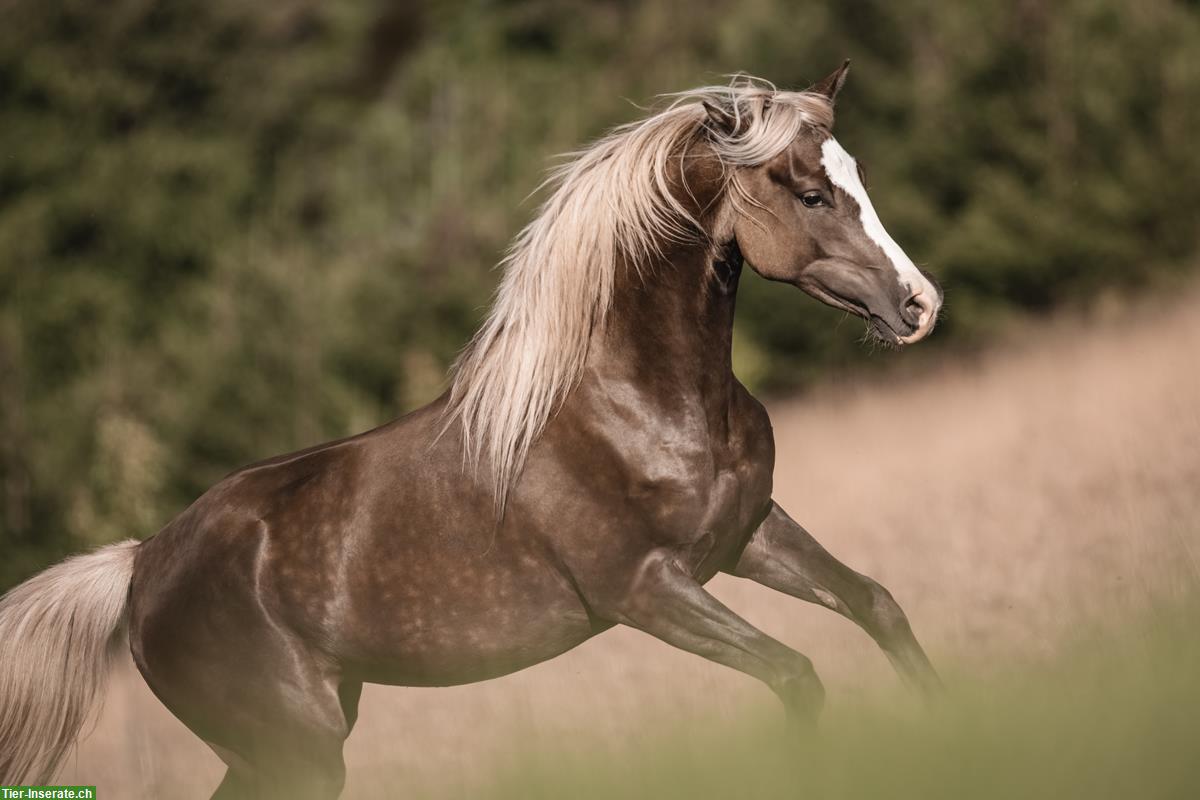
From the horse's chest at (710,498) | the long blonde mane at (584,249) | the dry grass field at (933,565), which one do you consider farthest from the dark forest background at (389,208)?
the horse's chest at (710,498)

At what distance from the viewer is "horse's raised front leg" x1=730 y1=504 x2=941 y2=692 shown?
454cm

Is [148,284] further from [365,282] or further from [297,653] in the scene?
[297,653]

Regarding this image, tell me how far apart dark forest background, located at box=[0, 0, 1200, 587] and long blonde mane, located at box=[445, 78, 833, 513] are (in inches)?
473

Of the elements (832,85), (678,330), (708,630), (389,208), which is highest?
(832,85)

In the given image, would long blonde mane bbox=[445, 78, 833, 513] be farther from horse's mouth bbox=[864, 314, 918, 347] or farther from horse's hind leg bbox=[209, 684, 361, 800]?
horse's hind leg bbox=[209, 684, 361, 800]

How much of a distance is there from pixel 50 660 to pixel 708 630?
270 cm

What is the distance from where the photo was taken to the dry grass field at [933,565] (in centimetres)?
611

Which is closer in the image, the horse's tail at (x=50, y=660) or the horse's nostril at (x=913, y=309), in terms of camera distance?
the horse's nostril at (x=913, y=309)

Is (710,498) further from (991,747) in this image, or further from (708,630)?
(991,747)

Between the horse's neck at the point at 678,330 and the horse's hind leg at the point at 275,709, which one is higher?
the horse's neck at the point at 678,330

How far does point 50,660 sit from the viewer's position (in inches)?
212

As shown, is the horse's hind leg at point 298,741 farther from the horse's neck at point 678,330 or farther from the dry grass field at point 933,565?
the horse's neck at point 678,330

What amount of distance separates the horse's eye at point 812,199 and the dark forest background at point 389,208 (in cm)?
1226

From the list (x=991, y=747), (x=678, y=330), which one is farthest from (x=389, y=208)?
(x=991, y=747)
